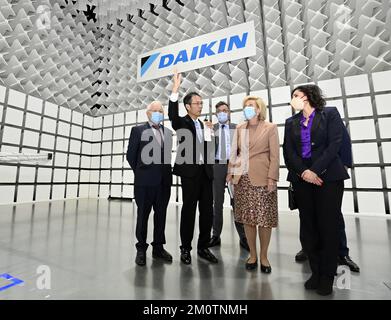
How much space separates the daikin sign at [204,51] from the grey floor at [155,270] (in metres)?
3.46

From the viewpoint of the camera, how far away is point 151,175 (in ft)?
6.02

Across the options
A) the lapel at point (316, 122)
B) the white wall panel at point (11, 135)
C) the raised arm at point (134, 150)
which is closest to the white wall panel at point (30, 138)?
the white wall panel at point (11, 135)

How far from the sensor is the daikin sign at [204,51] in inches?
161

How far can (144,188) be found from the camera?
1.84m

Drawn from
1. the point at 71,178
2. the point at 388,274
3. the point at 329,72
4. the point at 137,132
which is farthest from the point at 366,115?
the point at 71,178

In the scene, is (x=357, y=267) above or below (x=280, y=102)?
below

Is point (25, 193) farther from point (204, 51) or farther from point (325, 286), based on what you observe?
point (325, 286)

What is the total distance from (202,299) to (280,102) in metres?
4.67

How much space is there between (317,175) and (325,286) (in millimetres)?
648

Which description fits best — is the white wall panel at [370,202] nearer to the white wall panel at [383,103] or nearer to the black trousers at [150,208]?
the white wall panel at [383,103]

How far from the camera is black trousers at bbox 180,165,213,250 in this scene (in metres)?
1.78

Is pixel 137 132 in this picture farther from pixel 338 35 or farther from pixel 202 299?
pixel 338 35

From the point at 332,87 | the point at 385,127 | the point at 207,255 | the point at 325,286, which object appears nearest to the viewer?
the point at 325,286

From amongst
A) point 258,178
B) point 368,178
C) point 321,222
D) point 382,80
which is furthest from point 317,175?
point 382,80
